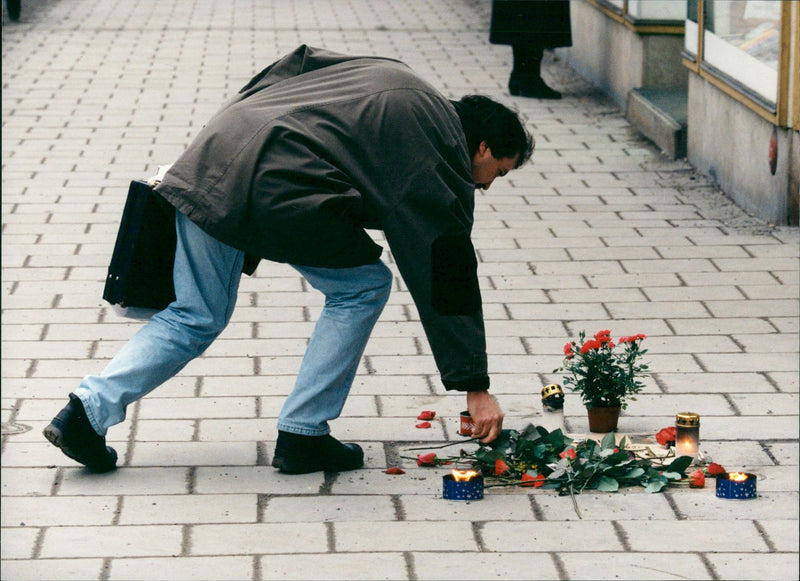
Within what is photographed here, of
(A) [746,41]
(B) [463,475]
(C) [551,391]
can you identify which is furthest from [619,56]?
(B) [463,475]

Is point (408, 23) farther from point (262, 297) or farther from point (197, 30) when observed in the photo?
point (262, 297)

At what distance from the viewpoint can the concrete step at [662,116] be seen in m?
8.99

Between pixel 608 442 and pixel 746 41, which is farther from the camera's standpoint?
pixel 746 41

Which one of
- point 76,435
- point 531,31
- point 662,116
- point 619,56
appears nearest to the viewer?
point 76,435

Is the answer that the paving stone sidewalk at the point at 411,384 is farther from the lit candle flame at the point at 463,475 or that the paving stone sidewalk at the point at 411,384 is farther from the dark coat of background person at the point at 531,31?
the dark coat of background person at the point at 531,31

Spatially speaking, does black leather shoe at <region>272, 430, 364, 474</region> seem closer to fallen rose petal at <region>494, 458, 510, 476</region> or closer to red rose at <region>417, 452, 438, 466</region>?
red rose at <region>417, 452, 438, 466</region>

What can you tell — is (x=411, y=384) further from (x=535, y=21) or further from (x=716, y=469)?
(x=535, y=21)

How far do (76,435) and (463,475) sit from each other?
1.16 m

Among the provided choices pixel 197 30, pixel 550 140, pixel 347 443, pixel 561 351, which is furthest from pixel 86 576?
pixel 197 30

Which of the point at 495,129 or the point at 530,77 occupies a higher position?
the point at 495,129

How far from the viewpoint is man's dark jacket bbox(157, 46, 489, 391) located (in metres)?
3.73

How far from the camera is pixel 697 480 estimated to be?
4.05 meters

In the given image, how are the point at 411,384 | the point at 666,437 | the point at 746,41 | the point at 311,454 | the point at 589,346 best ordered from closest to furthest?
the point at 311,454 < the point at 666,437 < the point at 589,346 < the point at 411,384 < the point at 746,41

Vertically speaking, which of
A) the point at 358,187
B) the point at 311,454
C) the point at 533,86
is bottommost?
the point at 533,86
